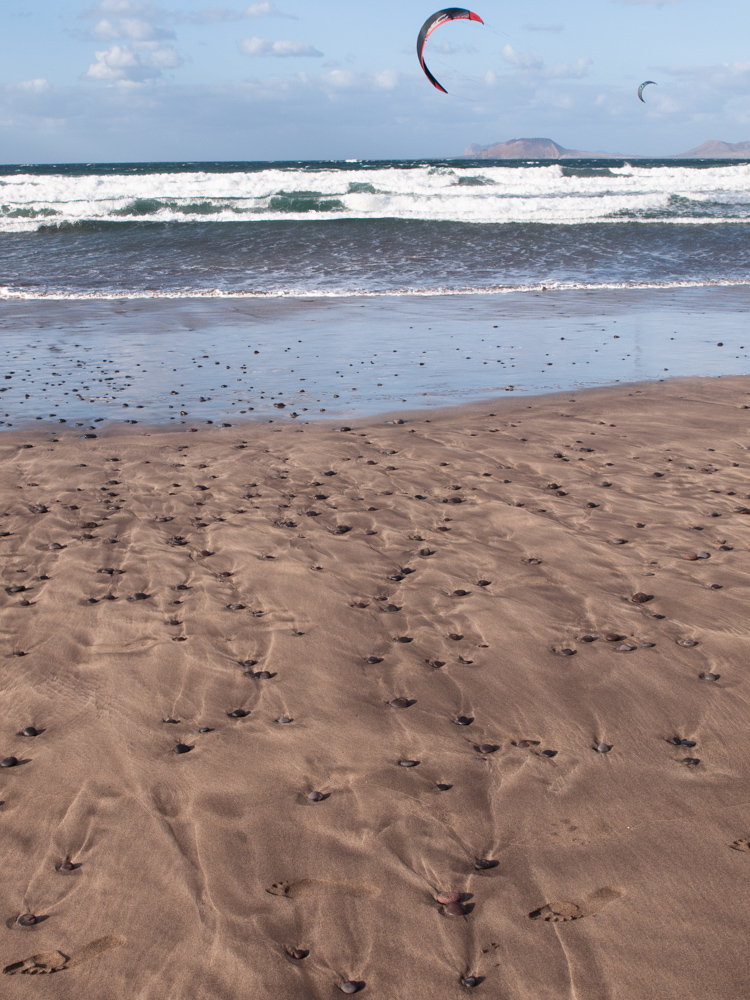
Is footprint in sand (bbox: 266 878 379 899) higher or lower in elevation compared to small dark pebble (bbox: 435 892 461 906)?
lower

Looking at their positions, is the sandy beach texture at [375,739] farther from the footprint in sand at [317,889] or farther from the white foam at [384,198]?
the white foam at [384,198]

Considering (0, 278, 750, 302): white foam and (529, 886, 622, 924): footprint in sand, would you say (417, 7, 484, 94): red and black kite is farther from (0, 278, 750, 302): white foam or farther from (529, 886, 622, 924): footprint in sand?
(529, 886, 622, 924): footprint in sand

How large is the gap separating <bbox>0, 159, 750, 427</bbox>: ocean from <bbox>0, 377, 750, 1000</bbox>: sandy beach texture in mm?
3378

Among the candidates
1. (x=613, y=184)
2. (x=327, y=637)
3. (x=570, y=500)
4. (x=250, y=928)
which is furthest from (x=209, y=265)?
(x=613, y=184)

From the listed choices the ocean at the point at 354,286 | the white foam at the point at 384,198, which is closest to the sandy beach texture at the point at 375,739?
the ocean at the point at 354,286

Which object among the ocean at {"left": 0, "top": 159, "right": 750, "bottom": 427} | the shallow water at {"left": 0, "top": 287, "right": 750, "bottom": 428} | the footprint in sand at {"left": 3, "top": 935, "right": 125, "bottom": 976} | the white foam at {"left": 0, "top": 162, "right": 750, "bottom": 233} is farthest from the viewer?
the white foam at {"left": 0, "top": 162, "right": 750, "bottom": 233}

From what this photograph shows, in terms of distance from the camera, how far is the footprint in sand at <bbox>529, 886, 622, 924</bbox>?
7.65 feet

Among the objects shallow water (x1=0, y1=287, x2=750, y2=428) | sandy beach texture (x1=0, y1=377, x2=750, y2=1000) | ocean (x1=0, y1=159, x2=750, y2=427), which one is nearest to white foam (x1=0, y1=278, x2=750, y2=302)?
ocean (x1=0, y1=159, x2=750, y2=427)

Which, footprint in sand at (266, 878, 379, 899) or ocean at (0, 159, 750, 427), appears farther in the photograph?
ocean at (0, 159, 750, 427)

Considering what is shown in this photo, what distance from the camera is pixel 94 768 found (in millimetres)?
2969

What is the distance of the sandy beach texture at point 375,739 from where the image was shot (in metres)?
2.25

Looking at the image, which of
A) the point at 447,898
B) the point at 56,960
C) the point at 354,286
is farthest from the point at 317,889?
the point at 354,286

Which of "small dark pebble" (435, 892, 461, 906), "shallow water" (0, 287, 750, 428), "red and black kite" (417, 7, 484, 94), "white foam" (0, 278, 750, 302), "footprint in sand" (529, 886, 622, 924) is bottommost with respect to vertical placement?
"footprint in sand" (529, 886, 622, 924)

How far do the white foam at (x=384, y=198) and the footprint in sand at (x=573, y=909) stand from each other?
91.3 ft
